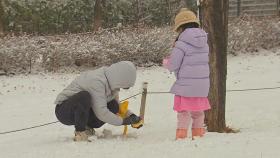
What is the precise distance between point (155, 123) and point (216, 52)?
1.58 metres

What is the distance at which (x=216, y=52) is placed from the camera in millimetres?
6141

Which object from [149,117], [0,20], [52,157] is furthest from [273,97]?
[0,20]

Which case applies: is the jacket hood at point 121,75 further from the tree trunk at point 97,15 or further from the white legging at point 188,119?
the tree trunk at point 97,15

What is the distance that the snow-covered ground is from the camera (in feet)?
14.4

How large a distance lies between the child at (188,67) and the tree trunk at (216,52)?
713 millimetres

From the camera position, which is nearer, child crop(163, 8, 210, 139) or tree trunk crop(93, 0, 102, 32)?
child crop(163, 8, 210, 139)

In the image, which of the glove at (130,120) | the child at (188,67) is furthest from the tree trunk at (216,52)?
the glove at (130,120)

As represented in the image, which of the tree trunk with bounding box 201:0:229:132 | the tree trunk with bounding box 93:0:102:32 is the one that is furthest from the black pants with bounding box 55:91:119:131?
the tree trunk with bounding box 93:0:102:32

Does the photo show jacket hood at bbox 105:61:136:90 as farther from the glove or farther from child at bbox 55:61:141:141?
the glove

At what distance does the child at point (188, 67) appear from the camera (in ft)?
17.5

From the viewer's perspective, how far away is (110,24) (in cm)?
1880

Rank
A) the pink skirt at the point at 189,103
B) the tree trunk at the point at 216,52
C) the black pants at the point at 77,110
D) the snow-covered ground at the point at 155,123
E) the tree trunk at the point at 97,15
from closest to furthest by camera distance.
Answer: the snow-covered ground at the point at 155,123 < the black pants at the point at 77,110 < the pink skirt at the point at 189,103 < the tree trunk at the point at 216,52 < the tree trunk at the point at 97,15

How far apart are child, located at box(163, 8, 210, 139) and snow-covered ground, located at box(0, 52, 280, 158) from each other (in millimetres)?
302

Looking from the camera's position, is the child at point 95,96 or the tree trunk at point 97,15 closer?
the child at point 95,96
